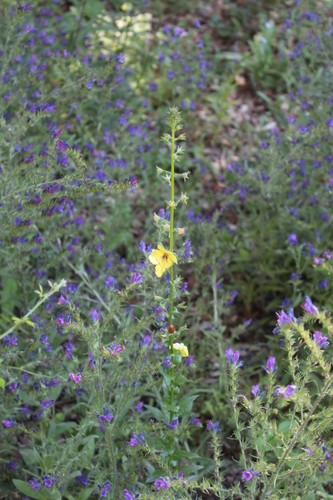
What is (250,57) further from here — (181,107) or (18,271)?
(18,271)

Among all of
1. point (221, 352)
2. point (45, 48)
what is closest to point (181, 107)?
point (45, 48)

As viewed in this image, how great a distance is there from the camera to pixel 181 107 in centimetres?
489

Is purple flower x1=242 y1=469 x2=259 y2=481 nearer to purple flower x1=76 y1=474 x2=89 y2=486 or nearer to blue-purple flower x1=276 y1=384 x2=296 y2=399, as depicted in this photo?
blue-purple flower x1=276 y1=384 x2=296 y2=399

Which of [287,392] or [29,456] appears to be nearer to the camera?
[287,392]

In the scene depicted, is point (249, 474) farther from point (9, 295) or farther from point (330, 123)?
point (330, 123)

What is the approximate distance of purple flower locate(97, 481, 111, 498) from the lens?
2.53 metres

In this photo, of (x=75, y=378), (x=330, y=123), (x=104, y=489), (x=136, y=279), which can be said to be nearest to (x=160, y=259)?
(x=136, y=279)

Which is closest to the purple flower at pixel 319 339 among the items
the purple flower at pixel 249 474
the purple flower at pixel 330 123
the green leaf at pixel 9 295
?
the purple flower at pixel 249 474

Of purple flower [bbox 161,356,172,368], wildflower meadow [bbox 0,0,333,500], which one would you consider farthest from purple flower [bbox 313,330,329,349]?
purple flower [bbox 161,356,172,368]

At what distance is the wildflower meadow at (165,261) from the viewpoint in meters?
2.49

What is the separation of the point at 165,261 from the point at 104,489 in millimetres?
809

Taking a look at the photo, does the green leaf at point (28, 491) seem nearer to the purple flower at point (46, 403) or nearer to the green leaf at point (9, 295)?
the purple flower at point (46, 403)

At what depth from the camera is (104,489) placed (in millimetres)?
2545

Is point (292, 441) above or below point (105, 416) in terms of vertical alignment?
above
